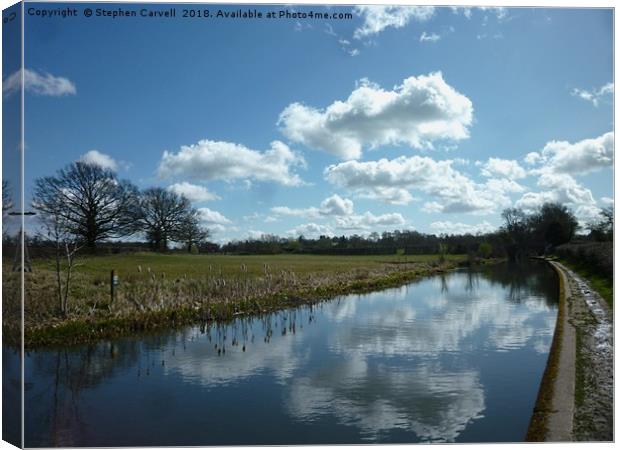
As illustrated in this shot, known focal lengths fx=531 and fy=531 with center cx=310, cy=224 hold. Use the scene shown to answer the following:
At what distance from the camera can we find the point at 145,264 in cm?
1766

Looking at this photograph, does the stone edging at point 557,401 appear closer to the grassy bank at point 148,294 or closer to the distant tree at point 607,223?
the distant tree at point 607,223

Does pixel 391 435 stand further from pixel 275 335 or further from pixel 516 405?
pixel 275 335

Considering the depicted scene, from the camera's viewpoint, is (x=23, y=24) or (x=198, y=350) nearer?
(x=23, y=24)

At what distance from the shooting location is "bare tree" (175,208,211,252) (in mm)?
14525

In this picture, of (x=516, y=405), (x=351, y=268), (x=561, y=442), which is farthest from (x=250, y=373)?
(x=351, y=268)

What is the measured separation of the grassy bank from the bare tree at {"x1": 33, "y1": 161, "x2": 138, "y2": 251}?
1150 millimetres

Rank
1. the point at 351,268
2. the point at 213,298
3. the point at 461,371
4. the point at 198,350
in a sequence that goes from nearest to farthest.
Answer: the point at 461,371, the point at 198,350, the point at 213,298, the point at 351,268

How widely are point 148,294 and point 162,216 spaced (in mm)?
2259

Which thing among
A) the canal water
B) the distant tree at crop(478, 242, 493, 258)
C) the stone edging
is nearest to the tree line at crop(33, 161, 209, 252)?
the canal water

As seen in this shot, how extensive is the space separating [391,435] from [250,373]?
11.5 feet

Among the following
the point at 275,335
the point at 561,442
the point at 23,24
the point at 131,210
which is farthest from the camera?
the point at 131,210

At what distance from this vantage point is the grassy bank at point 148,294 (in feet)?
38.4

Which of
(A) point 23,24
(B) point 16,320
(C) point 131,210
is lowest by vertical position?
(B) point 16,320

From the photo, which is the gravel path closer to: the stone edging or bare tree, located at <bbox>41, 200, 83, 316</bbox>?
the stone edging
